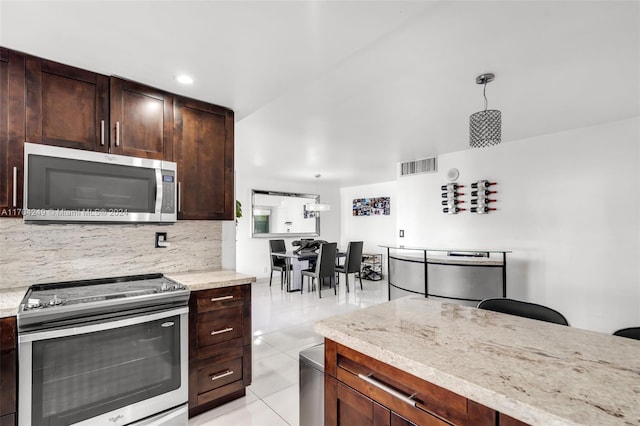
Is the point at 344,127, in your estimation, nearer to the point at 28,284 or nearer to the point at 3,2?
the point at 3,2

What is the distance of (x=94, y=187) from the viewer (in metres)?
2.02

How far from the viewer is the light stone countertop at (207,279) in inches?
83.6

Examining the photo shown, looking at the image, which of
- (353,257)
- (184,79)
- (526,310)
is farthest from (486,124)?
(353,257)

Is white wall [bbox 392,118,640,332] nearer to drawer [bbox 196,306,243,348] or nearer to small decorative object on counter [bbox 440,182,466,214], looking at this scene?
small decorative object on counter [bbox 440,182,466,214]

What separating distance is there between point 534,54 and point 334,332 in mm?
2144

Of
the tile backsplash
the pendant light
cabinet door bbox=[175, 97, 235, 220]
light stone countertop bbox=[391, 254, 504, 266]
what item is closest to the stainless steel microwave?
cabinet door bbox=[175, 97, 235, 220]

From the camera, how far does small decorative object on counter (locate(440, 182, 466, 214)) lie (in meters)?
4.61

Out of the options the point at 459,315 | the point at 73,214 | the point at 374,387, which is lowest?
the point at 374,387

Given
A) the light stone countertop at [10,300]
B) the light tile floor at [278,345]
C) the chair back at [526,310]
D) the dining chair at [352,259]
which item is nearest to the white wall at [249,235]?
the light tile floor at [278,345]

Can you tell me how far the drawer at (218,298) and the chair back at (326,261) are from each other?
3.17 metres

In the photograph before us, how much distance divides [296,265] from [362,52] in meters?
4.58

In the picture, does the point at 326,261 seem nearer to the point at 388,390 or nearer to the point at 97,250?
the point at 97,250

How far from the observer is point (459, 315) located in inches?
55.4

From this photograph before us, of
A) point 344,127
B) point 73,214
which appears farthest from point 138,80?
point 344,127
